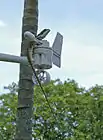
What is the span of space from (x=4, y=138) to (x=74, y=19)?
7.88m

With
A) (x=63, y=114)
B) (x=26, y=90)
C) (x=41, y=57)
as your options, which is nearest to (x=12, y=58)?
(x=41, y=57)

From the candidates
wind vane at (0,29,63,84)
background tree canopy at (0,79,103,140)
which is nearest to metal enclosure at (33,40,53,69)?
wind vane at (0,29,63,84)

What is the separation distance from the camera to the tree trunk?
426 centimetres

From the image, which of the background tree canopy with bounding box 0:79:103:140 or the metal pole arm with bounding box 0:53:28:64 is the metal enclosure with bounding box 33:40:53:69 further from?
the background tree canopy with bounding box 0:79:103:140

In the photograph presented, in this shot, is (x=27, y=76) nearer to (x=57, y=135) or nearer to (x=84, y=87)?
(x=57, y=135)

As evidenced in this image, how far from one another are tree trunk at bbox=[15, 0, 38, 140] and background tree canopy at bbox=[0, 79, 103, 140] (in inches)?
506

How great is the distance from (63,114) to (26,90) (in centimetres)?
1467

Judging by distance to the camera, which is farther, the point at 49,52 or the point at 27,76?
the point at 27,76

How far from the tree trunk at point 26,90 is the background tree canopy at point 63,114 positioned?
1285cm

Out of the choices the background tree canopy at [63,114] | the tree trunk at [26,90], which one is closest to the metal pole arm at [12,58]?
the tree trunk at [26,90]

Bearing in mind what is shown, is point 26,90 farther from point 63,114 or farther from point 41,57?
point 63,114

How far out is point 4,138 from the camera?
18.2 m

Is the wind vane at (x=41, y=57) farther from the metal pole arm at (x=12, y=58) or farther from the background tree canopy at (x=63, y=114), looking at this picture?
the background tree canopy at (x=63, y=114)

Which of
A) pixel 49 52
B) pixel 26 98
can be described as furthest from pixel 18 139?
pixel 49 52
